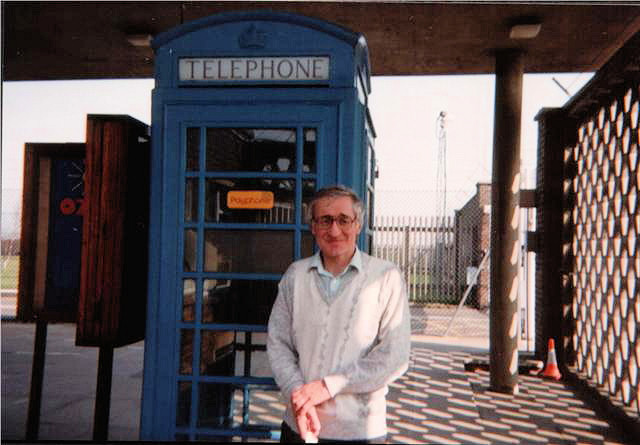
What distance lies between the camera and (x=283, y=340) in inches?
92.3

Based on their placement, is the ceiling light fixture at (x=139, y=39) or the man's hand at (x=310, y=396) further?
the ceiling light fixture at (x=139, y=39)

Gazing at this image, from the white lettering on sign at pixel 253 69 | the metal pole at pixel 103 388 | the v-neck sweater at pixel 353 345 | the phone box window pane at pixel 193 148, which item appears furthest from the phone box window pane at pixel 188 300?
the white lettering on sign at pixel 253 69

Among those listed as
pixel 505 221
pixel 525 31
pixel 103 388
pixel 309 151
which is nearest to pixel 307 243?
pixel 309 151

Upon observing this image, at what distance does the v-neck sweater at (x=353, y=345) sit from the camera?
221 centimetres

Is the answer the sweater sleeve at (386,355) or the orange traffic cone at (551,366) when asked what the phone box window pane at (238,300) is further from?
the orange traffic cone at (551,366)

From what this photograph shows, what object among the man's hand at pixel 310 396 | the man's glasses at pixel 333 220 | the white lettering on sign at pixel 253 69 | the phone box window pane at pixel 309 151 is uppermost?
the white lettering on sign at pixel 253 69

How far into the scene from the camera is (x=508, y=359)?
19.6 ft

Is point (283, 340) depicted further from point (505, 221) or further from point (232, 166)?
point (505, 221)

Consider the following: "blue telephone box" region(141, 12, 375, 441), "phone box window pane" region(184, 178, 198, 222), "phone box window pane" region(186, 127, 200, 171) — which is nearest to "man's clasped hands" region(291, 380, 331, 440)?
"blue telephone box" region(141, 12, 375, 441)

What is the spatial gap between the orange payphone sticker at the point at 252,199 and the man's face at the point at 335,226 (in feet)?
2.53

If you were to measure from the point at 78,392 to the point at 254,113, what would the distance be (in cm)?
412

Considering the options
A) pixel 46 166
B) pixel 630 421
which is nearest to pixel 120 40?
pixel 46 166

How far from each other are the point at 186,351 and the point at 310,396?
1180mm

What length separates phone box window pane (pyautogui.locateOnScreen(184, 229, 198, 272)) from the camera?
3.08 metres
